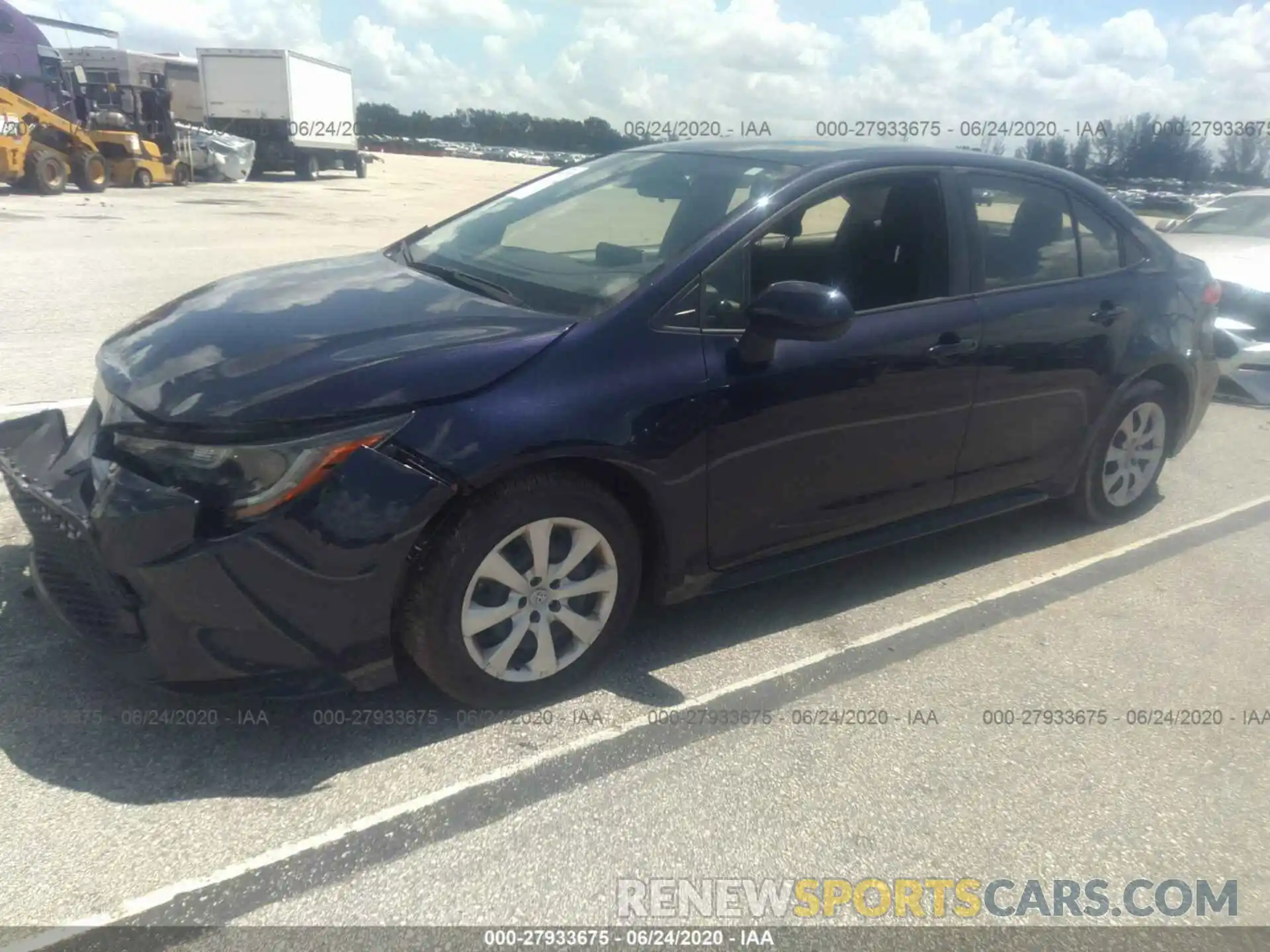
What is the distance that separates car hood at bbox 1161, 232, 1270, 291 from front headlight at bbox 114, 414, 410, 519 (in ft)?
24.4

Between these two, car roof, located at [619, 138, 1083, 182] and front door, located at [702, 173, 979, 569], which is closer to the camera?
front door, located at [702, 173, 979, 569]

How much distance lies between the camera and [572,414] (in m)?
2.94

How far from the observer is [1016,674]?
3590 millimetres

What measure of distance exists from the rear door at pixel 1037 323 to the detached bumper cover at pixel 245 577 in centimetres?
237

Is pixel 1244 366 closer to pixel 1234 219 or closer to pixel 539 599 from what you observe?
pixel 1234 219

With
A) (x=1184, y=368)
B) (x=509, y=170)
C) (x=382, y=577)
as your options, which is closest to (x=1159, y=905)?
(x=382, y=577)

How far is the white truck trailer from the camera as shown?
30.7m

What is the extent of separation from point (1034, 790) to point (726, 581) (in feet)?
3.71

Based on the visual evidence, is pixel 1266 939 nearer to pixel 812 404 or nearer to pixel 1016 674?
pixel 1016 674

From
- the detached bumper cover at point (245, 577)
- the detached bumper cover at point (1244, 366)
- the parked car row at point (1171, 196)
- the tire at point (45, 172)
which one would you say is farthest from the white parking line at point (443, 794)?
the tire at point (45, 172)

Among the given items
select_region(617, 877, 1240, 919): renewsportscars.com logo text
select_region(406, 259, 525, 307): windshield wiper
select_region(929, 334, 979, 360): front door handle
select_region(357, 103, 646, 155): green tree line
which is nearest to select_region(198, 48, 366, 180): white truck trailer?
select_region(357, 103, 646, 155): green tree line

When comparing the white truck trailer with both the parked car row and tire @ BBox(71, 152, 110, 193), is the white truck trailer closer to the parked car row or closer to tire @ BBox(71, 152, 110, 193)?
tire @ BBox(71, 152, 110, 193)

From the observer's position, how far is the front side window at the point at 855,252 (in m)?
3.37

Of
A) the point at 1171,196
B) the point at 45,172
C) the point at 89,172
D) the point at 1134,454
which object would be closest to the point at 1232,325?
the point at 1171,196
